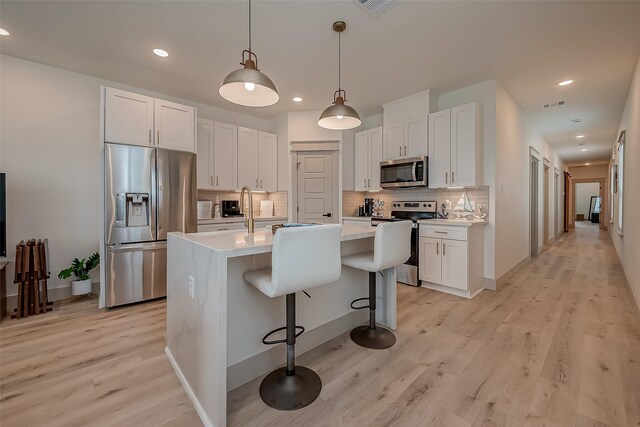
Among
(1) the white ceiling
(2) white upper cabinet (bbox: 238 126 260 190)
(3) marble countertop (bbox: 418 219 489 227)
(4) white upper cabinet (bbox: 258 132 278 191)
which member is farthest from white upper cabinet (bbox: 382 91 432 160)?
(2) white upper cabinet (bbox: 238 126 260 190)

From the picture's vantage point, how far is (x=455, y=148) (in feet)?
12.3

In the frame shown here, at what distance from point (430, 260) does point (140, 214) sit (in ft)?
12.0

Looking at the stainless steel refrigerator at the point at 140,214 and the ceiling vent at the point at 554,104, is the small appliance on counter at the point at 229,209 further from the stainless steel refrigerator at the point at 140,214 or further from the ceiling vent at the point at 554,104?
the ceiling vent at the point at 554,104

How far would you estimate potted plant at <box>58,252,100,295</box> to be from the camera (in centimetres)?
315

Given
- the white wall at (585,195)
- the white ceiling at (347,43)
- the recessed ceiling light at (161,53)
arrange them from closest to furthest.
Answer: the white ceiling at (347,43) < the recessed ceiling light at (161,53) < the white wall at (585,195)

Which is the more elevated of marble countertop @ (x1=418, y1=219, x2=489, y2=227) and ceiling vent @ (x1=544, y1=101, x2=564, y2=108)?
ceiling vent @ (x1=544, y1=101, x2=564, y2=108)

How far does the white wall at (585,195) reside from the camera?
15578 millimetres

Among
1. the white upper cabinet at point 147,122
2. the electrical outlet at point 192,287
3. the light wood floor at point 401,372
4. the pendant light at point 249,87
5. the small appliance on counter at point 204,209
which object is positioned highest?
the white upper cabinet at point 147,122

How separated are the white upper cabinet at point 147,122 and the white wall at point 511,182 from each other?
4.10 meters

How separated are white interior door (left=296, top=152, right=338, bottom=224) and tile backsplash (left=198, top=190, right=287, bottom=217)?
351mm

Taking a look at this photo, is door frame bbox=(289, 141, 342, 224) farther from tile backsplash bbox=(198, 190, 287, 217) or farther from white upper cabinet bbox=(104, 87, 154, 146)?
white upper cabinet bbox=(104, 87, 154, 146)

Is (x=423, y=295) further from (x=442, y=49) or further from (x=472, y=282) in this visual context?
(x=442, y=49)

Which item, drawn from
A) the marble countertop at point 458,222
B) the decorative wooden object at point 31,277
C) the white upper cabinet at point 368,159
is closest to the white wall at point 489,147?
the marble countertop at point 458,222

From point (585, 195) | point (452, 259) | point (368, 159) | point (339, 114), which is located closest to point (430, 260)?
point (452, 259)
